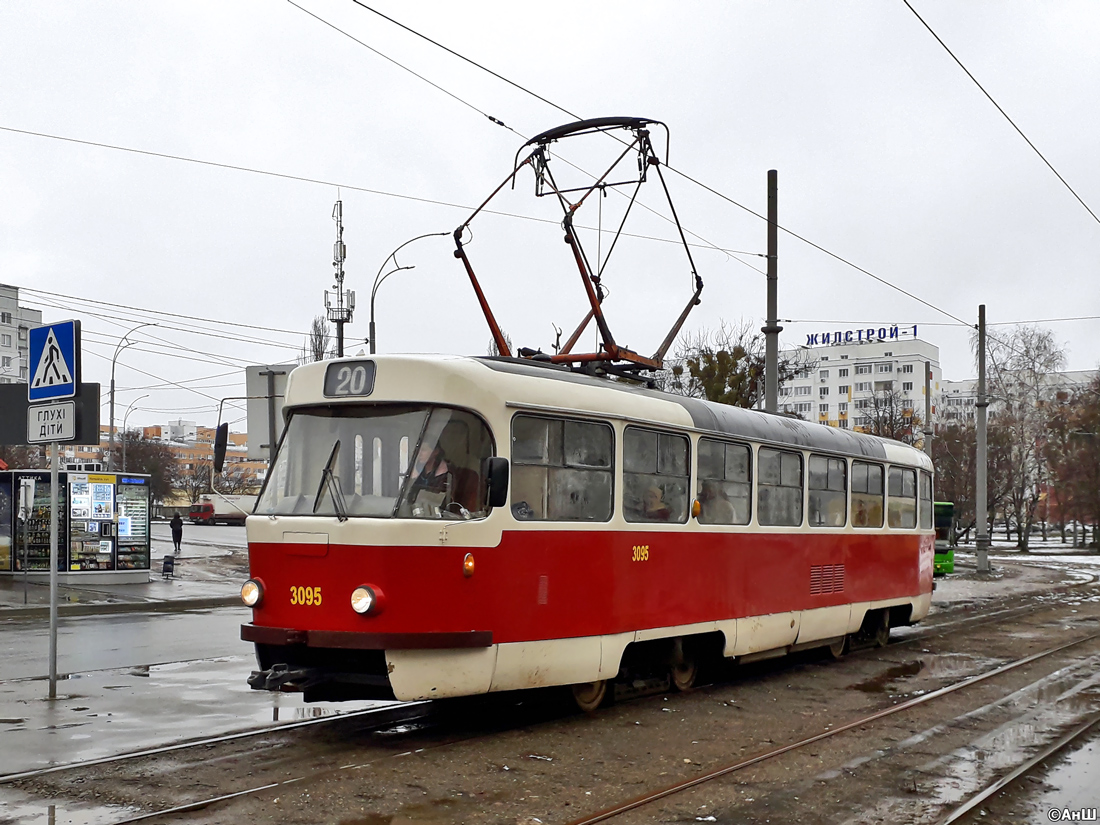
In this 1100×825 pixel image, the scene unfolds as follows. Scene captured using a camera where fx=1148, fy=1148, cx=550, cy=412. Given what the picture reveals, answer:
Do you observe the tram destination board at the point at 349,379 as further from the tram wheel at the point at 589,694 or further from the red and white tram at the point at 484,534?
the tram wheel at the point at 589,694

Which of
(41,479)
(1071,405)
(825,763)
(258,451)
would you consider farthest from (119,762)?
(1071,405)

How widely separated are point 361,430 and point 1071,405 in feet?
217

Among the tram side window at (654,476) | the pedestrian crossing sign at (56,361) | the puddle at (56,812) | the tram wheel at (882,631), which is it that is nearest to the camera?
the puddle at (56,812)

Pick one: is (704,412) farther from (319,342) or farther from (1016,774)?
(319,342)

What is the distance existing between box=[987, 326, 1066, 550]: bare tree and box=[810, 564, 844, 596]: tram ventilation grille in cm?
5435

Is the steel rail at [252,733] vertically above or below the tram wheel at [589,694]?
below

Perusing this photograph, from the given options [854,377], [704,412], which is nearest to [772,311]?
[704,412]

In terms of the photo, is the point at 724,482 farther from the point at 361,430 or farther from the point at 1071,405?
the point at 1071,405

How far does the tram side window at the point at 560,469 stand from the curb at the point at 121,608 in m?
12.7

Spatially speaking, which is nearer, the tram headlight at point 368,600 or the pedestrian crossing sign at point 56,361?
the tram headlight at point 368,600

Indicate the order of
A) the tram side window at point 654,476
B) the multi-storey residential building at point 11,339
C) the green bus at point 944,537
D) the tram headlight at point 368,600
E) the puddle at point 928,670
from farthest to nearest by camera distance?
1. the multi-storey residential building at point 11,339
2. the green bus at point 944,537
3. the puddle at point 928,670
4. the tram side window at point 654,476
5. the tram headlight at point 368,600

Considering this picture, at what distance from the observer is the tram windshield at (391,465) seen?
848 centimetres

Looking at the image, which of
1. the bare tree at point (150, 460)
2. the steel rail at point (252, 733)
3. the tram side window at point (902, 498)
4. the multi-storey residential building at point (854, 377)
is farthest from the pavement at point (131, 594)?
the multi-storey residential building at point (854, 377)

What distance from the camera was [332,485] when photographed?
28.5 feet
